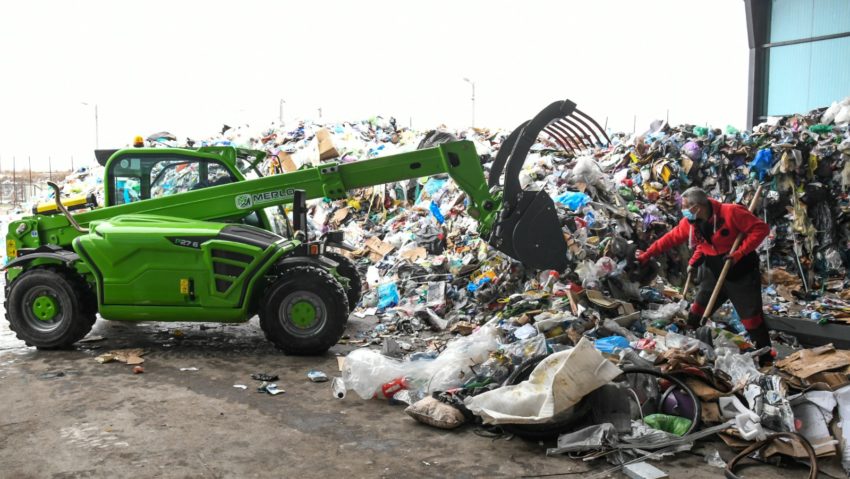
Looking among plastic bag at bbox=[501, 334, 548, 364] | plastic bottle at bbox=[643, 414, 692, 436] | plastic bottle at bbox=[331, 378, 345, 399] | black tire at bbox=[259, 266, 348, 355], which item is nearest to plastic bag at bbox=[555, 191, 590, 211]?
plastic bag at bbox=[501, 334, 548, 364]

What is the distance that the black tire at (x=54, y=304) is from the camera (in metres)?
6.39

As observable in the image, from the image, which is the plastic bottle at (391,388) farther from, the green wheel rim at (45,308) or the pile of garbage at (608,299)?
the green wheel rim at (45,308)

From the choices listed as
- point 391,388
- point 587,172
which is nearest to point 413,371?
point 391,388

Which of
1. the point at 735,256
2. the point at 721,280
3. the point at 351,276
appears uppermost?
the point at 735,256

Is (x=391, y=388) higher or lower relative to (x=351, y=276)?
lower

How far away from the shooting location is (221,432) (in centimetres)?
451

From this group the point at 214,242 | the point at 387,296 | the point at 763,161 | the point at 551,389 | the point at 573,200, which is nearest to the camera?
the point at 551,389

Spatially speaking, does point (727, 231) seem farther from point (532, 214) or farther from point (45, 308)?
point (45, 308)

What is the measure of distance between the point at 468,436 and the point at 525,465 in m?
0.55

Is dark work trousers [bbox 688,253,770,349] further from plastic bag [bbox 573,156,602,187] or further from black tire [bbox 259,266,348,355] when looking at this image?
plastic bag [bbox 573,156,602,187]

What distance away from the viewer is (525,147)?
259 inches

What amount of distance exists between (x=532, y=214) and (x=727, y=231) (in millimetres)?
1693

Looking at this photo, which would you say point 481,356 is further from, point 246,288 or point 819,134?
point 819,134

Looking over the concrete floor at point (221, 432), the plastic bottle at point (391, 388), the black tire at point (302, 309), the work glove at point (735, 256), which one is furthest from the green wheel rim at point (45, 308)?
the work glove at point (735, 256)
